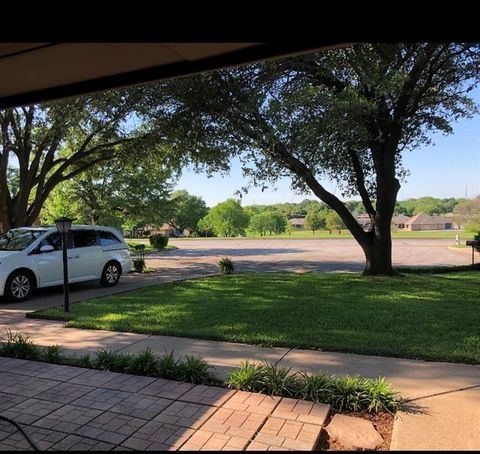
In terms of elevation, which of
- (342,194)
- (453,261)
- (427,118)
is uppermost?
(427,118)

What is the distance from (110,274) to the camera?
12734 millimetres

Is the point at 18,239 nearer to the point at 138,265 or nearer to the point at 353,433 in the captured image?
the point at 138,265

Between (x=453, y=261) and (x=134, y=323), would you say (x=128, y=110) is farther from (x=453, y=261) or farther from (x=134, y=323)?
(x=453, y=261)

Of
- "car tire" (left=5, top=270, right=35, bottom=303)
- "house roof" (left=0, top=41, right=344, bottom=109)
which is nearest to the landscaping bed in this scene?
Answer: "house roof" (left=0, top=41, right=344, bottom=109)

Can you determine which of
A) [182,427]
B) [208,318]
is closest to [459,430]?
[182,427]

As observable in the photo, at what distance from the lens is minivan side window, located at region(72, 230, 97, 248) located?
11984mm

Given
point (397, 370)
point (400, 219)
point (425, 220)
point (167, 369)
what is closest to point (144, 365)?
point (167, 369)

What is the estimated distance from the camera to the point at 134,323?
7.17m

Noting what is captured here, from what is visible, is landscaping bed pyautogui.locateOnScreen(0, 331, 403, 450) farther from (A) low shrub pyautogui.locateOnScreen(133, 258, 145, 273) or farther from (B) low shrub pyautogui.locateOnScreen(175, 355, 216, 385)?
(A) low shrub pyautogui.locateOnScreen(133, 258, 145, 273)

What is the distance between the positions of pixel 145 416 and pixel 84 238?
361 inches

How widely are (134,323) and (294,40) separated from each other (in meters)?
5.50

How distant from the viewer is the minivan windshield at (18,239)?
35.4 ft

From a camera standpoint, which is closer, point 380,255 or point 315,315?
point 315,315

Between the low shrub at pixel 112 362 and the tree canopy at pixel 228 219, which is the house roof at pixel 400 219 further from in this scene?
the low shrub at pixel 112 362
